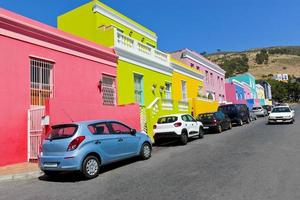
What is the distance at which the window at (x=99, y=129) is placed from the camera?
10.2 metres

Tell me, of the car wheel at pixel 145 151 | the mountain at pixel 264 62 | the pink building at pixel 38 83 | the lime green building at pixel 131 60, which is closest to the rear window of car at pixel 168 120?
the pink building at pixel 38 83

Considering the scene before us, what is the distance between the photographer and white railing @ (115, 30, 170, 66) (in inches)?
781

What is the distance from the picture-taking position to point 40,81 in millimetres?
14117

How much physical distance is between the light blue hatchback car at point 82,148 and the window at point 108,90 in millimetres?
7193

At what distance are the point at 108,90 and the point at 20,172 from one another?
339 inches

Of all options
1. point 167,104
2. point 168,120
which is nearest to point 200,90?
point 167,104

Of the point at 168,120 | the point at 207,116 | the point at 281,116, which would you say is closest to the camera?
the point at 168,120

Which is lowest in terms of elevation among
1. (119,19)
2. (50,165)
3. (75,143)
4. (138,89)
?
(50,165)

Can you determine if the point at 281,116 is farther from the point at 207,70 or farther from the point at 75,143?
the point at 75,143

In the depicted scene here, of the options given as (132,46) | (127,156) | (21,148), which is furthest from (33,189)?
(132,46)

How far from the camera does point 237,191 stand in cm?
707

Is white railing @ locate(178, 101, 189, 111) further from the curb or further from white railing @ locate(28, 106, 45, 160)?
the curb

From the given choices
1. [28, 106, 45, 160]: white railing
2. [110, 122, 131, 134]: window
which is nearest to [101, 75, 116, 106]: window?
[28, 106, 45, 160]: white railing

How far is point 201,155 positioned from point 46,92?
7.19 m
